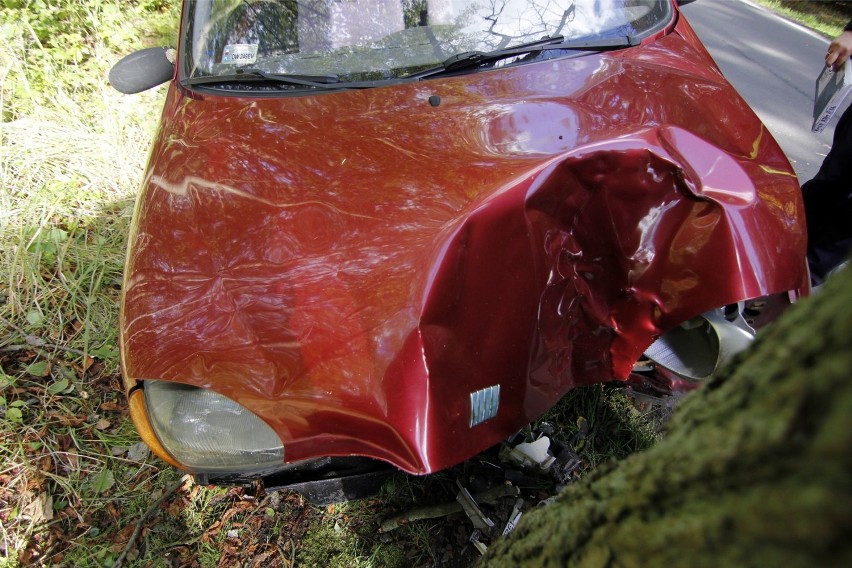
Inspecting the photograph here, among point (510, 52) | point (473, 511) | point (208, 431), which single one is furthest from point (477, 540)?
point (510, 52)

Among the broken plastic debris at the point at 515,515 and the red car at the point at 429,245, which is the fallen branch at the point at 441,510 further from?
the red car at the point at 429,245

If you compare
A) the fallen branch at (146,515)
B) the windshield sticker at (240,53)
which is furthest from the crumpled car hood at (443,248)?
the fallen branch at (146,515)

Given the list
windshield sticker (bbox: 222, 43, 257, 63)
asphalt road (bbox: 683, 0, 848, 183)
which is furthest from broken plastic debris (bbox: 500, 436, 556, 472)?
asphalt road (bbox: 683, 0, 848, 183)

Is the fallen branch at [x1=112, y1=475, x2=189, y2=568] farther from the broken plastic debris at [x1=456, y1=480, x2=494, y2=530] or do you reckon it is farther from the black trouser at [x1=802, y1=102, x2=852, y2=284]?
the black trouser at [x1=802, y1=102, x2=852, y2=284]

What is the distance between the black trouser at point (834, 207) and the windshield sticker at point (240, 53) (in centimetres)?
266

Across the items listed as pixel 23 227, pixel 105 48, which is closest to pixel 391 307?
pixel 23 227

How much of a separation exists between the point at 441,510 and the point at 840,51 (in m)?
2.83

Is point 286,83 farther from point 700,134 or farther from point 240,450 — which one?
point 700,134

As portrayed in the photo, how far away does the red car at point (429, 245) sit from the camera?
1.25m

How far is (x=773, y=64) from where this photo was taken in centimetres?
558

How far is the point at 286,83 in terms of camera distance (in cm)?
181

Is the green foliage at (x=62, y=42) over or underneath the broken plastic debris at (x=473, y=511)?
over

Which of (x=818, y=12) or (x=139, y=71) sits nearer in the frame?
(x=139, y=71)

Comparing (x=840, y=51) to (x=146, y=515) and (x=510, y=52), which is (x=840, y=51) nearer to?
(x=510, y=52)
